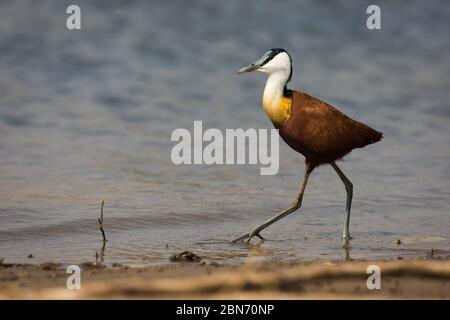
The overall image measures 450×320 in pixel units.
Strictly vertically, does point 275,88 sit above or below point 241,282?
above

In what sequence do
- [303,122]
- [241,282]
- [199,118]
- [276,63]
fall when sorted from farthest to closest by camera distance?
[199,118] < [276,63] < [303,122] < [241,282]

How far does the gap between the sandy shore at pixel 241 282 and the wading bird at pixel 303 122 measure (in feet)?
6.62

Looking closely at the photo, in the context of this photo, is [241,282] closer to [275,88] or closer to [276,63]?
[275,88]

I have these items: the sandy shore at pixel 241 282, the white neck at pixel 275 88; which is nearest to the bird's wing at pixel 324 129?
the white neck at pixel 275 88

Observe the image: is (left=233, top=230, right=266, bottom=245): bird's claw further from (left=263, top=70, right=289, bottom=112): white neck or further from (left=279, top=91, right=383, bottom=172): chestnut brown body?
(left=263, top=70, right=289, bottom=112): white neck

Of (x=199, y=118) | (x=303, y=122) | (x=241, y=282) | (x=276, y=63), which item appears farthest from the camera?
(x=199, y=118)

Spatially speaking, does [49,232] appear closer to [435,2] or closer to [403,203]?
[403,203]

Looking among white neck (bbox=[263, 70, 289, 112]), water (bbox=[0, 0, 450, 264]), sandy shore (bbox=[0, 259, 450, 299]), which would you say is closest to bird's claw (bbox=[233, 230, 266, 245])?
water (bbox=[0, 0, 450, 264])

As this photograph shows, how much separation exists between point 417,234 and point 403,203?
120cm

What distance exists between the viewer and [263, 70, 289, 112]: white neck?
834 centimetres

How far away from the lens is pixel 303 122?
326 inches

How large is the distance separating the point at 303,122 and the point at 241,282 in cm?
285

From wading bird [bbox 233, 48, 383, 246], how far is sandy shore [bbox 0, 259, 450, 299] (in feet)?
6.62

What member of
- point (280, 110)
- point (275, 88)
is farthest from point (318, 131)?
point (275, 88)
